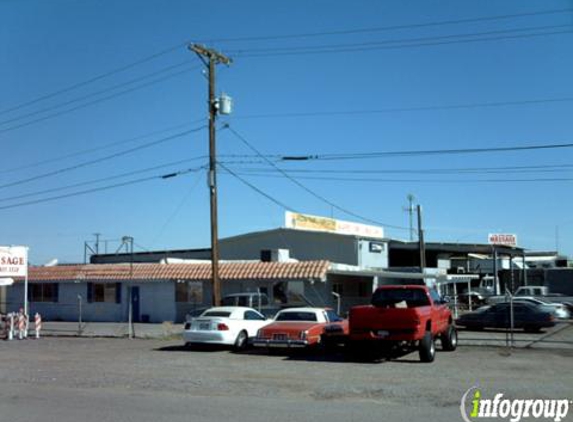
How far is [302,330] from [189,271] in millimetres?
18151

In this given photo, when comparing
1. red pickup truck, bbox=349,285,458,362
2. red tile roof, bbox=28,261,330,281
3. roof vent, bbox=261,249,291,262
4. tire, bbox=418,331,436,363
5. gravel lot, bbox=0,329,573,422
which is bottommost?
gravel lot, bbox=0,329,573,422

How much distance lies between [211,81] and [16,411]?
60.7 ft

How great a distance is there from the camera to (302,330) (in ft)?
62.5

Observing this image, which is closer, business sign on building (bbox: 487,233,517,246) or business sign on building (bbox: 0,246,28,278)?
business sign on building (bbox: 0,246,28,278)

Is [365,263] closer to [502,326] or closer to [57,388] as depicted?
[502,326]

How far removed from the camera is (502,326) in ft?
97.3

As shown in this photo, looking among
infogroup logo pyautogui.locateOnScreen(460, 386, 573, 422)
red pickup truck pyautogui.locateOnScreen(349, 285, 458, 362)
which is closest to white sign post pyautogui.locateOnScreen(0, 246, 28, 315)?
red pickup truck pyautogui.locateOnScreen(349, 285, 458, 362)

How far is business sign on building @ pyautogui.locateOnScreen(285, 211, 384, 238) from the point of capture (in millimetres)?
47969

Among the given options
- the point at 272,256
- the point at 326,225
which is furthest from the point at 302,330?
the point at 326,225

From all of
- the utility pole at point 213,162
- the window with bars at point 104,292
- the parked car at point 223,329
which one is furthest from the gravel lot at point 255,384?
the window with bars at point 104,292

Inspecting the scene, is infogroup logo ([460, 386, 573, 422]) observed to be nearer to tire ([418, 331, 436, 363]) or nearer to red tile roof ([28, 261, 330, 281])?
tire ([418, 331, 436, 363])

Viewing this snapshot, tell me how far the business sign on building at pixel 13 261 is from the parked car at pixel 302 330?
1528cm

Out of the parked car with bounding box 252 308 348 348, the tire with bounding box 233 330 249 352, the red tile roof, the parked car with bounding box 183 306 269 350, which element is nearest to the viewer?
the parked car with bounding box 252 308 348 348

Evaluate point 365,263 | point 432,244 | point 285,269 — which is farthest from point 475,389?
point 432,244
